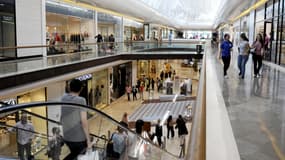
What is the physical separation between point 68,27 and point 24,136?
62.5 ft

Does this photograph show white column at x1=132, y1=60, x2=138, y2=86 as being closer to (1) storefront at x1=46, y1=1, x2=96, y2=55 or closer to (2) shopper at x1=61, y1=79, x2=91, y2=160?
(1) storefront at x1=46, y1=1, x2=96, y2=55

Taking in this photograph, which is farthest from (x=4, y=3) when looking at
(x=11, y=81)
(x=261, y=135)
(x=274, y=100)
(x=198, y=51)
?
(x=198, y=51)

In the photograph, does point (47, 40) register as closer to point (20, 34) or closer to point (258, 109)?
point (20, 34)

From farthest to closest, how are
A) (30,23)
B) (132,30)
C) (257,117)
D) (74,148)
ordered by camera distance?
(132,30) < (30,23) < (257,117) < (74,148)

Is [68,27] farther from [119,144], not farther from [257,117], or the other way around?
[257,117]

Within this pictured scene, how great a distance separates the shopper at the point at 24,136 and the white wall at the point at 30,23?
9.54 metres

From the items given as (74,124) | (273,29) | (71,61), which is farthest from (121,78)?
(74,124)

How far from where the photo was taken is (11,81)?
998 cm

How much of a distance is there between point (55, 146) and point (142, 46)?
23.5m

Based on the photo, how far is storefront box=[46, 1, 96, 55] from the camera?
19.0 meters

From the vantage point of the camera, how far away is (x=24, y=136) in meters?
5.72

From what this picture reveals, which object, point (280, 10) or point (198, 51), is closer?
point (280, 10)

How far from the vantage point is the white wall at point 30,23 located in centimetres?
1628

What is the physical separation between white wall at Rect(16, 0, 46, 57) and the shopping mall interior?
0.17 feet
